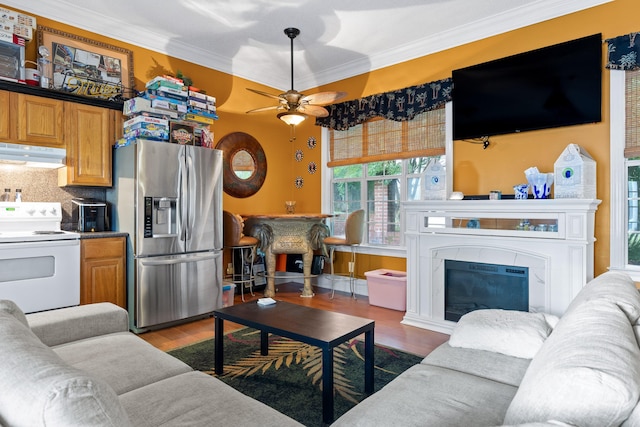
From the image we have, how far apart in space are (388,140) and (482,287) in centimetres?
215

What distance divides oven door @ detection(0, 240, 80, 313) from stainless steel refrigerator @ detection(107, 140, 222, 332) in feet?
1.54

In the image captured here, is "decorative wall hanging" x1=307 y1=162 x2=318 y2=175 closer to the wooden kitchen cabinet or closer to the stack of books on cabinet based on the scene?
the stack of books on cabinet

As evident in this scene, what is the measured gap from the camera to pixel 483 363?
1790mm

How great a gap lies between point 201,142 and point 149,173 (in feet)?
2.66

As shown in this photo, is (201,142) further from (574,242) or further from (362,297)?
(574,242)

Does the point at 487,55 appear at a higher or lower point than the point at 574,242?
higher

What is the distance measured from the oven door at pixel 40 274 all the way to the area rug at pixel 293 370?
42.9 inches

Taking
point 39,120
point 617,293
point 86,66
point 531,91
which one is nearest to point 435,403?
point 617,293

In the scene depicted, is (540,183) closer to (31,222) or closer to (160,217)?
(160,217)

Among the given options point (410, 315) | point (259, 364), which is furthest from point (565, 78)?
point (259, 364)

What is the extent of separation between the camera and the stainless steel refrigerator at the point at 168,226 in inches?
135

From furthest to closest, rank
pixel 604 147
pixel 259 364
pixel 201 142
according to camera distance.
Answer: pixel 201 142 < pixel 604 147 < pixel 259 364

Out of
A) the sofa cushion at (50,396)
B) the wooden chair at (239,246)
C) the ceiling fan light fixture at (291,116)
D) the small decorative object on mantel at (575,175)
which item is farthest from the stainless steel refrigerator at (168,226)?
the small decorative object on mantel at (575,175)

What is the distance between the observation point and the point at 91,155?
3539 millimetres
